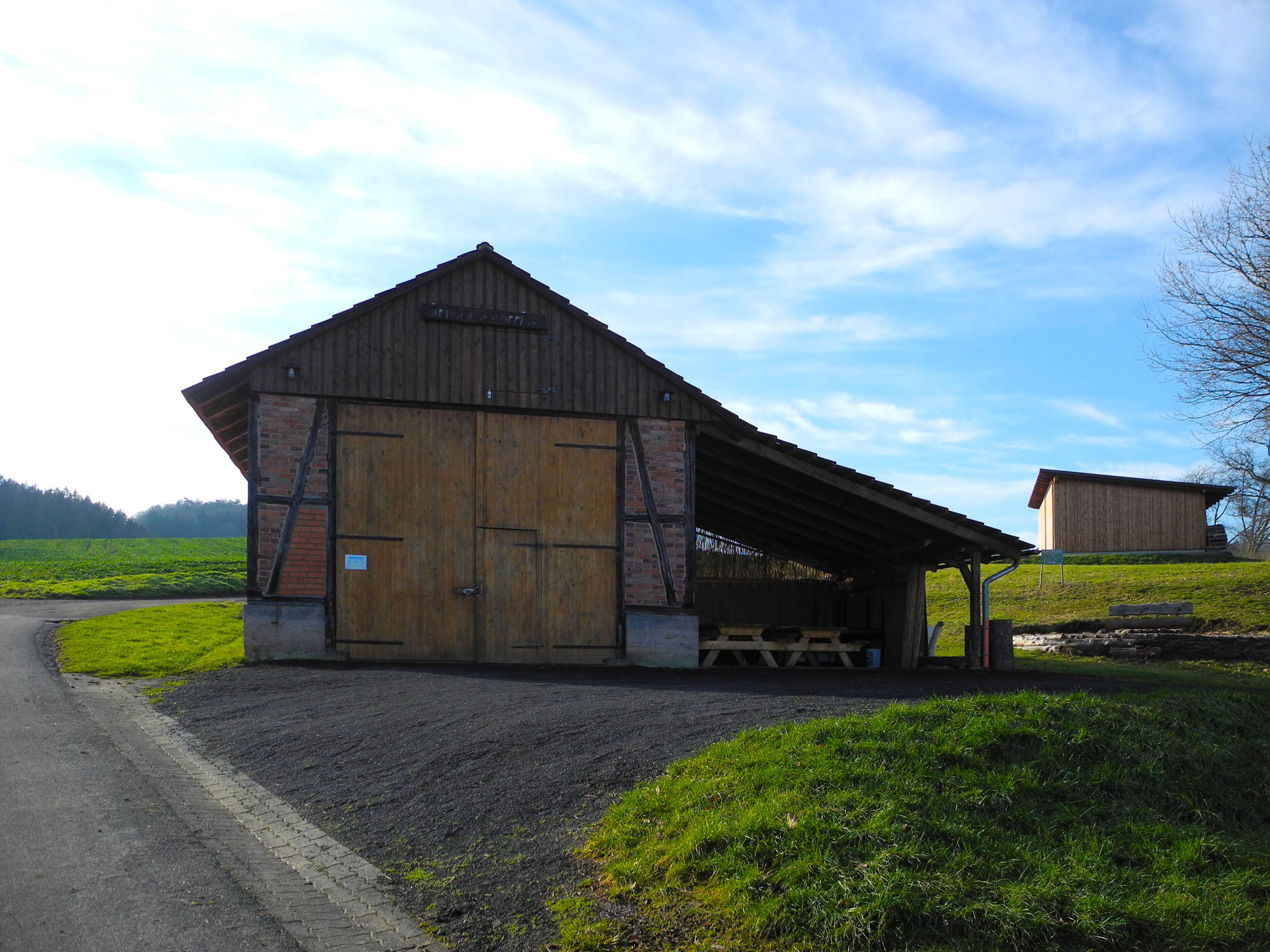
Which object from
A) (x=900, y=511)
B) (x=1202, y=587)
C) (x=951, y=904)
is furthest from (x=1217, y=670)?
(x=951, y=904)

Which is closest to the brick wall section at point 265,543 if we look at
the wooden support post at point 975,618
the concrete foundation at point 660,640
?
the concrete foundation at point 660,640

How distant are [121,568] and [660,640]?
3753 cm

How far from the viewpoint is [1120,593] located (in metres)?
26.1

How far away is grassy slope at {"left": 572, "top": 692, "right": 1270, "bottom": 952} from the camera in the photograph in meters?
4.94

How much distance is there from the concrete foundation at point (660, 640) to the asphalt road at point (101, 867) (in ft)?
25.0

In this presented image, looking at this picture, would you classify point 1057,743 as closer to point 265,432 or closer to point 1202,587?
point 265,432

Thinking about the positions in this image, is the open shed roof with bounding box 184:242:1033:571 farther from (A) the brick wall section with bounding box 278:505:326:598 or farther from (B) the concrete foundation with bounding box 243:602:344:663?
(B) the concrete foundation with bounding box 243:602:344:663

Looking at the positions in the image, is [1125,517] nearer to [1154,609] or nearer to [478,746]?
[1154,609]

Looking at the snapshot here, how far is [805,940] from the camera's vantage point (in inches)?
188

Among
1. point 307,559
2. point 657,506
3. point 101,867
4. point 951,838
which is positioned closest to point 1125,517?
point 657,506

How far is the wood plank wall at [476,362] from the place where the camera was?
14586 millimetres

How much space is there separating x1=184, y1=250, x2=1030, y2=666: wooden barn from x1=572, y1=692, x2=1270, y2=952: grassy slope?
7.58 metres

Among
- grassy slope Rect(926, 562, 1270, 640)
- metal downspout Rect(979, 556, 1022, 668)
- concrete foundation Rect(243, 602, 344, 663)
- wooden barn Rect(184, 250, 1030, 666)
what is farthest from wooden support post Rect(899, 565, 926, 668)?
concrete foundation Rect(243, 602, 344, 663)

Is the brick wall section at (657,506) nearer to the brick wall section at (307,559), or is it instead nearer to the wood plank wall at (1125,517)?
the brick wall section at (307,559)
